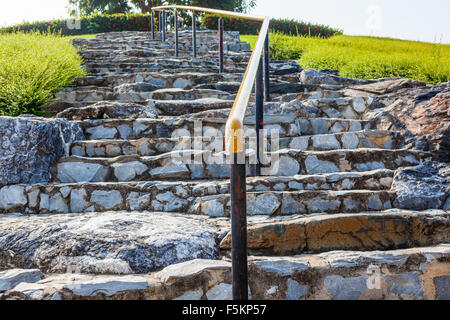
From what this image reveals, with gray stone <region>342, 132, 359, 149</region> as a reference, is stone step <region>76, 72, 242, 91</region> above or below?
above

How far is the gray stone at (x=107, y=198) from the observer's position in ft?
8.19

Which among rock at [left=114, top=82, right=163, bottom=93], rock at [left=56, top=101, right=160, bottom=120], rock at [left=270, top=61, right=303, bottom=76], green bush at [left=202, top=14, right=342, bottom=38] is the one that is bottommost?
rock at [left=56, top=101, right=160, bottom=120]

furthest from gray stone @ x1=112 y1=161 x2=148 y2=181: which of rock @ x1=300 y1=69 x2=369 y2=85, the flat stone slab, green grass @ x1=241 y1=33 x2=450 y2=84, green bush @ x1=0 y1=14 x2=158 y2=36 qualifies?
green bush @ x1=0 y1=14 x2=158 y2=36

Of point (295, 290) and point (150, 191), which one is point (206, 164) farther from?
point (295, 290)

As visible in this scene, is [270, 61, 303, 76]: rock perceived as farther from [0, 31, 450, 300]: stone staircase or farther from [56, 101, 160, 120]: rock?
[56, 101, 160, 120]: rock

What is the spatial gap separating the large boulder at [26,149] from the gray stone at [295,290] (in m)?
2.03

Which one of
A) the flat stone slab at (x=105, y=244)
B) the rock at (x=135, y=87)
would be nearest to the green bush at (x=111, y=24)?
the rock at (x=135, y=87)

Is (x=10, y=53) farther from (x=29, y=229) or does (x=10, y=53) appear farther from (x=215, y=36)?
(x=215, y=36)

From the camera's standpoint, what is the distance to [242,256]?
4.09 feet

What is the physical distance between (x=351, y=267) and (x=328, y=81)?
3.72m

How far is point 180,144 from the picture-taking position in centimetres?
304

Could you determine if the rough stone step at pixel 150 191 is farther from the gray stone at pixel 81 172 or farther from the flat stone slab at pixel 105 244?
the flat stone slab at pixel 105 244

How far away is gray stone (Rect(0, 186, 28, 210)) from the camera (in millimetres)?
2562
